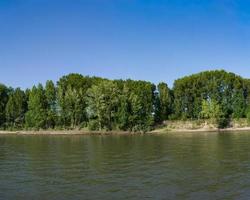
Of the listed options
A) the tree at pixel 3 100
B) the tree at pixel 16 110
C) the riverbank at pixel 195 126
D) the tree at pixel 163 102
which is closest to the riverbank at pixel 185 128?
the riverbank at pixel 195 126

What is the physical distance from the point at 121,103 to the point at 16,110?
40474 millimetres

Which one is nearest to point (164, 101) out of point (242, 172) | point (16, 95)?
point (16, 95)

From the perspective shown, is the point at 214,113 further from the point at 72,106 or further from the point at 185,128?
the point at 72,106

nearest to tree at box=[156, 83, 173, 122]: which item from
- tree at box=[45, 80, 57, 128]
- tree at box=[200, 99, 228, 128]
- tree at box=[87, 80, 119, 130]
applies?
tree at box=[200, 99, 228, 128]

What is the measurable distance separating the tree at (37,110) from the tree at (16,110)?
15.7 feet

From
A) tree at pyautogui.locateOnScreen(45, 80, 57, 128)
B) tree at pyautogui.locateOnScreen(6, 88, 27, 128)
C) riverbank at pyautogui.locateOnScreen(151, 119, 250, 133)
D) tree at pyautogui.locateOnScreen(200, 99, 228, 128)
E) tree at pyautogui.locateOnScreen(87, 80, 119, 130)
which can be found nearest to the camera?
tree at pyautogui.locateOnScreen(87, 80, 119, 130)

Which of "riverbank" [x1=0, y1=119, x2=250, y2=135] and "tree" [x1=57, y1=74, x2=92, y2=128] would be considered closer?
"riverbank" [x1=0, y1=119, x2=250, y2=135]

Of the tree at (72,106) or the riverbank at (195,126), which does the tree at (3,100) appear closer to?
the tree at (72,106)

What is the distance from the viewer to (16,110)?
14988cm

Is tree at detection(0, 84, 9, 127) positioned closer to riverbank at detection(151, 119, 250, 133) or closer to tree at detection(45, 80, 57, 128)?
tree at detection(45, 80, 57, 128)

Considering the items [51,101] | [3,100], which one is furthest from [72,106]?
[3,100]

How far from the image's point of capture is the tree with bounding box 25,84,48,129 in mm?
140750

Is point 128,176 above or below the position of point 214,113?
below

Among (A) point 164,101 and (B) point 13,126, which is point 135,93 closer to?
(A) point 164,101
